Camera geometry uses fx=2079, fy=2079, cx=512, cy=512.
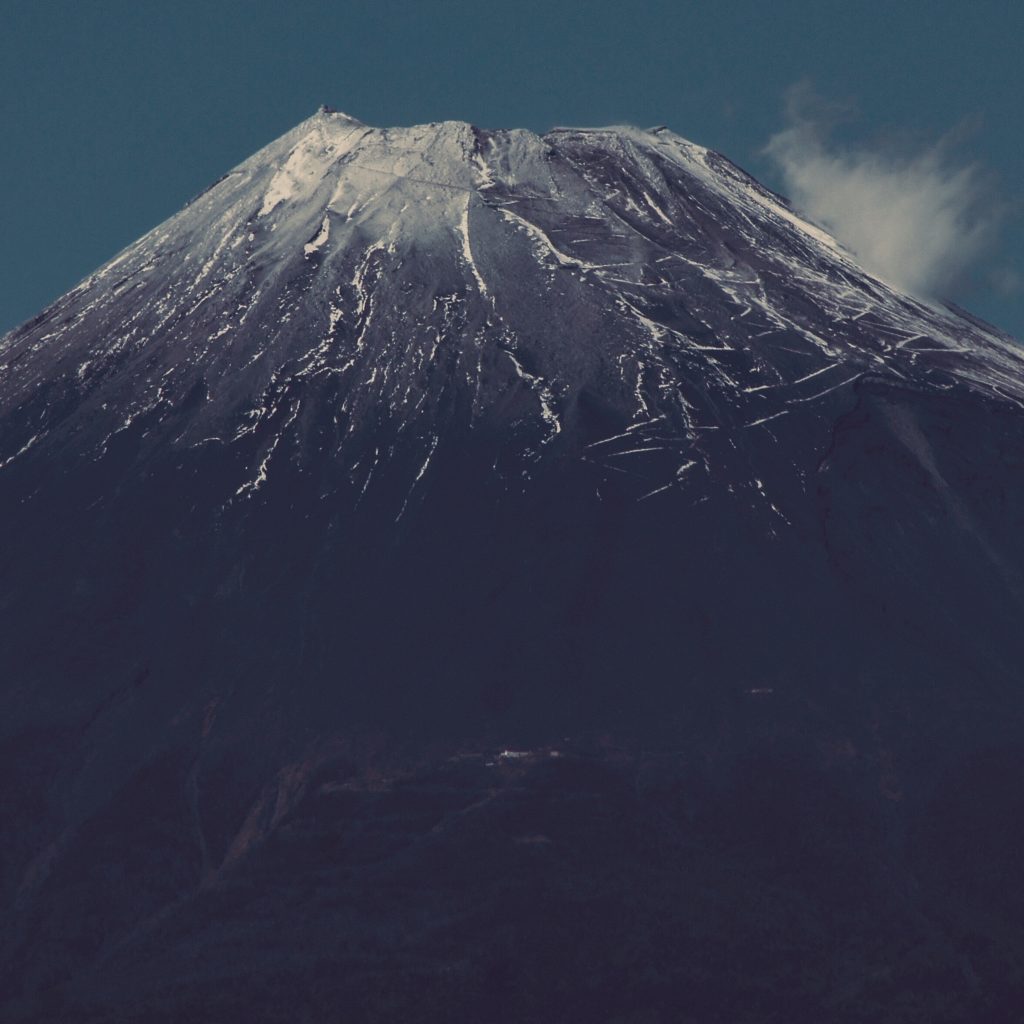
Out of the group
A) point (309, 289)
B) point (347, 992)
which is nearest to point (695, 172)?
point (309, 289)

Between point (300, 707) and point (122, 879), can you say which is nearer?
point (122, 879)

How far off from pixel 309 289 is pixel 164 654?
2008 centimetres

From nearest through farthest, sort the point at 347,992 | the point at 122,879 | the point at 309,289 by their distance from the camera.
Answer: the point at 347,992 → the point at 122,879 → the point at 309,289

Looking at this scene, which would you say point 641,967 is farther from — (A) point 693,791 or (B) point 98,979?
(B) point 98,979

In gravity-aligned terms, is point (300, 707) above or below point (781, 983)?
above

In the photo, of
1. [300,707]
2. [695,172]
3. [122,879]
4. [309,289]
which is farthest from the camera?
[695,172]

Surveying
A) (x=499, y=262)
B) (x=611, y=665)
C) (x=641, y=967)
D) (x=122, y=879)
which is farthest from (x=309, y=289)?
(x=641, y=967)

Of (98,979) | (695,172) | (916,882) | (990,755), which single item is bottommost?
(98,979)

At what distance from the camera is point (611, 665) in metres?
64.0

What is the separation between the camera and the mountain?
55906mm

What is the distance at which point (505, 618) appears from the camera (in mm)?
65750

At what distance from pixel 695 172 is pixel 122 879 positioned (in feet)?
151

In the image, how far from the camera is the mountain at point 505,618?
55.9m

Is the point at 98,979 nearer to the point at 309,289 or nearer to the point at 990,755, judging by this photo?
the point at 990,755
